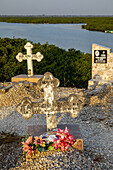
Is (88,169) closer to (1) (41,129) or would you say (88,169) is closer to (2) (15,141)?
(1) (41,129)

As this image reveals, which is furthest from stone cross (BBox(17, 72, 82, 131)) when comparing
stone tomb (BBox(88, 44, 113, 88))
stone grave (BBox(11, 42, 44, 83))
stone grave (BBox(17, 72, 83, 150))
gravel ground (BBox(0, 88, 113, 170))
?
stone tomb (BBox(88, 44, 113, 88))

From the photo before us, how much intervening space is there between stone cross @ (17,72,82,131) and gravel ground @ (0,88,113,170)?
95 centimetres

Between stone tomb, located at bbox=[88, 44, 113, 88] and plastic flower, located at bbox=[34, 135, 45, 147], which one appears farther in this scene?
stone tomb, located at bbox=[88, 44, 113, 88]

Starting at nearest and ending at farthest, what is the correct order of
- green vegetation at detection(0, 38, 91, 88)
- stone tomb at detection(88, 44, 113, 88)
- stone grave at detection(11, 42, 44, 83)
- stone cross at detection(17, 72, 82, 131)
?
stone cross at detection(17, 72, 82, 131) → stone grave at detection(11, 42, 44, 83) → stone tomb at detection(88, 44, 113, 88) → green vegetation at detection(0, 38, 91, 88)

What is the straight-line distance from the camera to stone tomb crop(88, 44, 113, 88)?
1357cm

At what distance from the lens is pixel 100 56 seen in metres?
13.9

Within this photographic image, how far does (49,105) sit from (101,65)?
8758mm

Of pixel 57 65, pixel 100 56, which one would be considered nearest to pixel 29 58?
pixel 57 65

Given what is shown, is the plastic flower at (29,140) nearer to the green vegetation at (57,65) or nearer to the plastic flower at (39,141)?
the plastic flower at (39,141)

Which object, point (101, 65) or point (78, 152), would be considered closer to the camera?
point (78, 152)

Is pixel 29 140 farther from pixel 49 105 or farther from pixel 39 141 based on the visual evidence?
pixel 49 105

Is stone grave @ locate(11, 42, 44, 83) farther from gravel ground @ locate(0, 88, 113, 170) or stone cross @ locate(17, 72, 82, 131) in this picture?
stone cross @ locate(17, 72, 82, 131)

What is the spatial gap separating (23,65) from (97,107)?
784 centimetres

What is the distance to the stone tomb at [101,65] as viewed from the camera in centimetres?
1357
